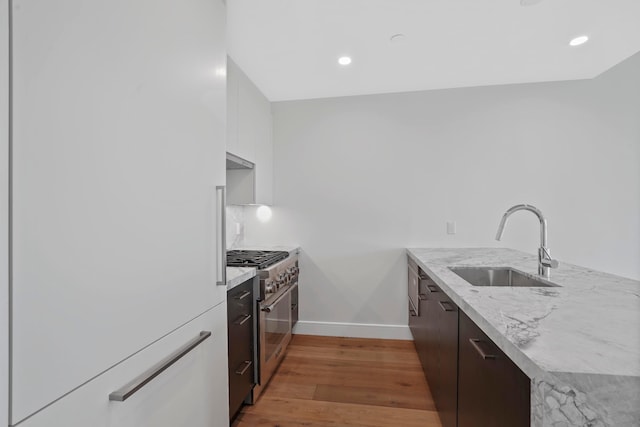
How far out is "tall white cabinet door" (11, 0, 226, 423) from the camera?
589 mm

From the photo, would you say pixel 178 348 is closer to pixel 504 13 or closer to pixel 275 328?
pixel 275 328

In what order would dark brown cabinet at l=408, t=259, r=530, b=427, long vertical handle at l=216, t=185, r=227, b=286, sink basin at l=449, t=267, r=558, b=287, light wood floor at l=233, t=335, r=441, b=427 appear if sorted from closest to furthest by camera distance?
1. dark brown cabinet at l=408, t=259, r=530, b=427
2. long vertical handle at l=216, t=185, r=227, b=286
3. light wood floor at l=233, t=335, r=441, b=427
4. sink basin at l=449, t=267, r=558, b=287

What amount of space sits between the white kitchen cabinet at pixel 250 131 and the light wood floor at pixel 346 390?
1.51 m

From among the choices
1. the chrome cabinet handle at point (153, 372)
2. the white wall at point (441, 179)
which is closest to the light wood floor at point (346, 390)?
the white wall at point (441, 179)

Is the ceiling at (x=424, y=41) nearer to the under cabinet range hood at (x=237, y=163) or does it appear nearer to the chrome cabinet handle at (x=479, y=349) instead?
the under cabinet range hood at (x=237, y=163)

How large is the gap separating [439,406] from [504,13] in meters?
2.44

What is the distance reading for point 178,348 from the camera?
3.48 ft

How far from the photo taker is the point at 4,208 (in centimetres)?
55

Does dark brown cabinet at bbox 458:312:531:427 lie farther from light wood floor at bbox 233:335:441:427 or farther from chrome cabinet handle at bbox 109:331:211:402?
chrome cabinet handle at bbox 109:331:211:402

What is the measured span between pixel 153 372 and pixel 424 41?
2.46 metres

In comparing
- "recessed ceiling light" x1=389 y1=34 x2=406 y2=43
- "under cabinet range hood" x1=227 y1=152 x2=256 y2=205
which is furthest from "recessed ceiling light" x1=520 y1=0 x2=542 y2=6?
"under cabinet range hood" x1=227 y1=152 x2=256 y2=205

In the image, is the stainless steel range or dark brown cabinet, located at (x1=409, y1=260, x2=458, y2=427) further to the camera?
the stainless steel range

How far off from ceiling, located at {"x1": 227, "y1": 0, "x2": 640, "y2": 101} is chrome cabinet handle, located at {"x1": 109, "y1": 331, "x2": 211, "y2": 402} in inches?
72.1

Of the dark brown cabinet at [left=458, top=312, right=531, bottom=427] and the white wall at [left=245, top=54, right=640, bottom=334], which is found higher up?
the white wall at [left=245, top=54, right=640, bottom=334]
